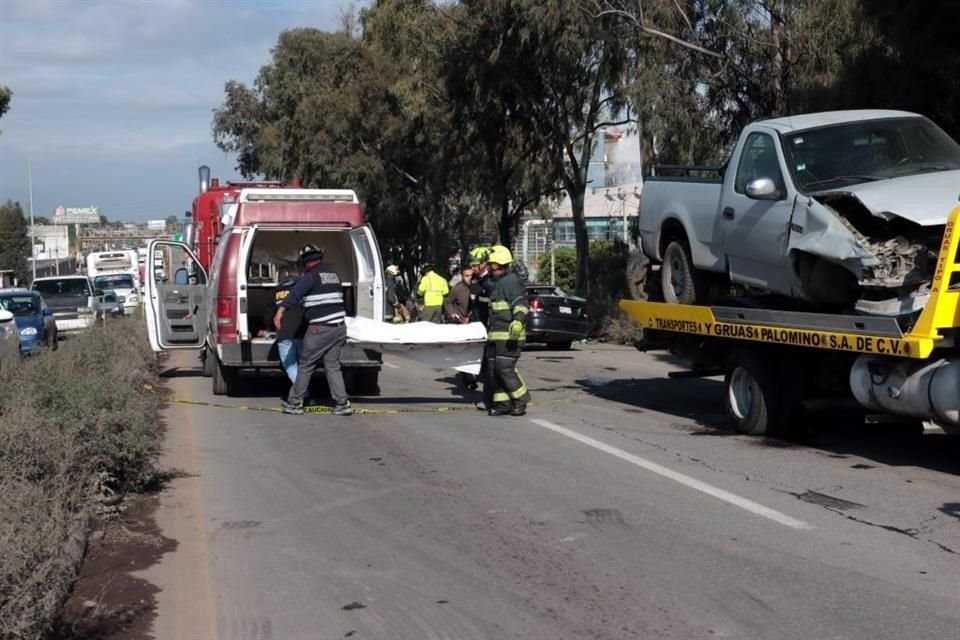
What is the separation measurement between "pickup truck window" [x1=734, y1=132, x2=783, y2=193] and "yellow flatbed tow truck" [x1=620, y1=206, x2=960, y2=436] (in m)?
1.13

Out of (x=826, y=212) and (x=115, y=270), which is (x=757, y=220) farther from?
(x=115, y=270)

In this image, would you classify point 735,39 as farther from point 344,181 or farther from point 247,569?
point 344,181

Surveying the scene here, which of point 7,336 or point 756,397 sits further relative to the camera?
point 7,336

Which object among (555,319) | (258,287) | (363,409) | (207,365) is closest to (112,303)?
(555,319)

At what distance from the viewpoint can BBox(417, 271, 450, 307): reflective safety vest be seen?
2016 cm

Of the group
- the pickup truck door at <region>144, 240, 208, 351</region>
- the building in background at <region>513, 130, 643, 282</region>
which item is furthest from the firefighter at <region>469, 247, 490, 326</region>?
the building in background at <region>513, 130, 643, 282</region>

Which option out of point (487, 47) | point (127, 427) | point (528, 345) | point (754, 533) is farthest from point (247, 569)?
point (487, 47)

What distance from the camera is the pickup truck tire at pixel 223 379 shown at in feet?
50.1

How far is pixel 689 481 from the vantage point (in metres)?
9.14

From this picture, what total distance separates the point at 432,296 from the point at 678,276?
820 centimetres

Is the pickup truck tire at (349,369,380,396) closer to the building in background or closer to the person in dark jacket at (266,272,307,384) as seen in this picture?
the person in dark jacket at (266,272,307,384)

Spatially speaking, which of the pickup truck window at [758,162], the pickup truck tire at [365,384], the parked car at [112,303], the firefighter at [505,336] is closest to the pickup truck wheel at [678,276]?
the pickup truck window at [758,162]

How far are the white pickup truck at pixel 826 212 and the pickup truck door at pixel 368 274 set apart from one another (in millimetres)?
3944

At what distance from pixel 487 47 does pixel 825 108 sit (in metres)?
11.3
